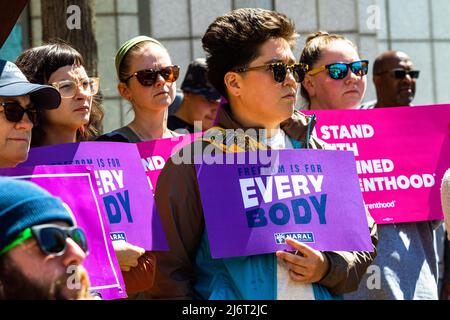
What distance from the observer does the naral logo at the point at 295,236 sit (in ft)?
13.2

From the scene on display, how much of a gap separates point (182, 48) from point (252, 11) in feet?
15.5

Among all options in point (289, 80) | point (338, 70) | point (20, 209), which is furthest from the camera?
point (338, 70)

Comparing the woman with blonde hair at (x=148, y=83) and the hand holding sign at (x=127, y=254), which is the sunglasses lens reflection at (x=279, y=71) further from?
the woman with blonde hair at (x=148, y=83)

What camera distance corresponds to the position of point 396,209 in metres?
5.43

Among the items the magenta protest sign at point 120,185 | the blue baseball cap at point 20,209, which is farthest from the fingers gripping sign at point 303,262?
the blue baseball cap at point 20,209

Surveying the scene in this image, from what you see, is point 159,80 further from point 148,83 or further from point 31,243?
point 31,243

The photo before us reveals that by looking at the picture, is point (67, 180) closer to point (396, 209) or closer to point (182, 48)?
point (396, 209)

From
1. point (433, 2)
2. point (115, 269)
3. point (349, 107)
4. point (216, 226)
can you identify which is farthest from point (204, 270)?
point (433, 2)

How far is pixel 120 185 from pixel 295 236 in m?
0.85

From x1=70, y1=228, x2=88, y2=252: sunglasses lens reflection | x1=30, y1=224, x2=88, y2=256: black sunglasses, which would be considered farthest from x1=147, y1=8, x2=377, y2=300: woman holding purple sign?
x1=30, y1=224, x2=88, y2=256: black sunglasses

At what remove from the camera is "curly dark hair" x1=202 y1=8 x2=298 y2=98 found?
442 cm

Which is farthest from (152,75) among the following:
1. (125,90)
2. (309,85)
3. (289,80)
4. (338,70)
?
(289,80)

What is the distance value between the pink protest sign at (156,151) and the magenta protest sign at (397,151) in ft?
2.56

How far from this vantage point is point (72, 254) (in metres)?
2.50
